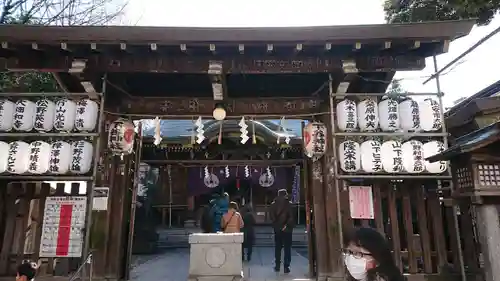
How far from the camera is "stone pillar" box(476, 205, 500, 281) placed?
16.5 feet

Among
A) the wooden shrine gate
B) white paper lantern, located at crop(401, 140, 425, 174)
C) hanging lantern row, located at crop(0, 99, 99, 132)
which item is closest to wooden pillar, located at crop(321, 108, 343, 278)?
the wooden shrine gate

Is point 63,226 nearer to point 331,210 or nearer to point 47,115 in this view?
point 47,115

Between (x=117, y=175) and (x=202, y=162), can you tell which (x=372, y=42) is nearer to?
(x=117, y=175)

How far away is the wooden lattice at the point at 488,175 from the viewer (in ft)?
17.2

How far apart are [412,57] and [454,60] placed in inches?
32.8

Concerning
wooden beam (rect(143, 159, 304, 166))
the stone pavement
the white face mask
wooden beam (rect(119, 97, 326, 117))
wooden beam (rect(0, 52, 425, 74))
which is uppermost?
wooden beam (rect(0, 52, 425, 74))

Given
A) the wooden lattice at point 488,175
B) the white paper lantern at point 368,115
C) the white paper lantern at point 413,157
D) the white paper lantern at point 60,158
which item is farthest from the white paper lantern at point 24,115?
the wooden lattice at point 488,175

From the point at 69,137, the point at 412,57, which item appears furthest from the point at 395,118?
the point at 69,137

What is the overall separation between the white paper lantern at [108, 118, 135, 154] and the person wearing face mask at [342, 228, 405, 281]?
19.4 ft

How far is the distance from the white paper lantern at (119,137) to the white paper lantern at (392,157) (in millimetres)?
5371

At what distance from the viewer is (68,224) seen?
22.6 feet

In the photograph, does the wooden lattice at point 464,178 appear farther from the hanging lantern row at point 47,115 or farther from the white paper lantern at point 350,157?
the hanging lantern row at point 47,115

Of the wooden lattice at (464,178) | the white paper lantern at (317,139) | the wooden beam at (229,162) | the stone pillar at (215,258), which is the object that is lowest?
the stone pillar at (215,258)

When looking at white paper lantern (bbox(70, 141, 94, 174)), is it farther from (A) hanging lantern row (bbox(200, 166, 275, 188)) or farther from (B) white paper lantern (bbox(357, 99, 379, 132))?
(A) hanging lantern row (bbox(200, 166, 275, 188))
